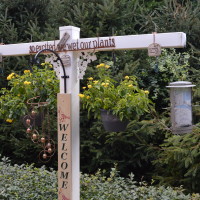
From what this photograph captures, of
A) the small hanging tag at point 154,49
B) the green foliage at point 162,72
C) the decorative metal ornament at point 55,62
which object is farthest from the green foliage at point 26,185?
the green foliage at point 162,72

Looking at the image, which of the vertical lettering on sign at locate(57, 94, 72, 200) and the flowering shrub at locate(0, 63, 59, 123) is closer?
the vertical lettering on sign at locate(57, 94, 72, 200)

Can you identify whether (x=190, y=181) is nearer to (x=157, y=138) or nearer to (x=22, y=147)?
(x=157, y=138)

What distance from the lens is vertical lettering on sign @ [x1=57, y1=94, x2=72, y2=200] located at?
132 inches

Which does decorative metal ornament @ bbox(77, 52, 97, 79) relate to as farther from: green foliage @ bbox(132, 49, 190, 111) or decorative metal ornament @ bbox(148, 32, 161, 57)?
green foliage @ bbox(132, 49, 190, 111)

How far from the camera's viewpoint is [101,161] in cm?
593

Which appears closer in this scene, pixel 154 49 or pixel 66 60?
pixel 154 49

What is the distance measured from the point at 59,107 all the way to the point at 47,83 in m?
0.46

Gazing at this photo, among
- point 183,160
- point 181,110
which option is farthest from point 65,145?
point 183,160

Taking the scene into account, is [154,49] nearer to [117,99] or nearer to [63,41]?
[117,99]

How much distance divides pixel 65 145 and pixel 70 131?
13 cm

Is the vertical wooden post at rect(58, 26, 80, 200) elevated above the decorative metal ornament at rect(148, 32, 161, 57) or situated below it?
below

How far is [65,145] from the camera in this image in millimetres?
3385

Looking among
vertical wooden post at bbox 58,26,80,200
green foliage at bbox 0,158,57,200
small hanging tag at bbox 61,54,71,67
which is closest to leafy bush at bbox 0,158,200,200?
green foliage at bbox 0,158,57,200

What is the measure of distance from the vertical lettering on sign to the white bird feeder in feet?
2.83
